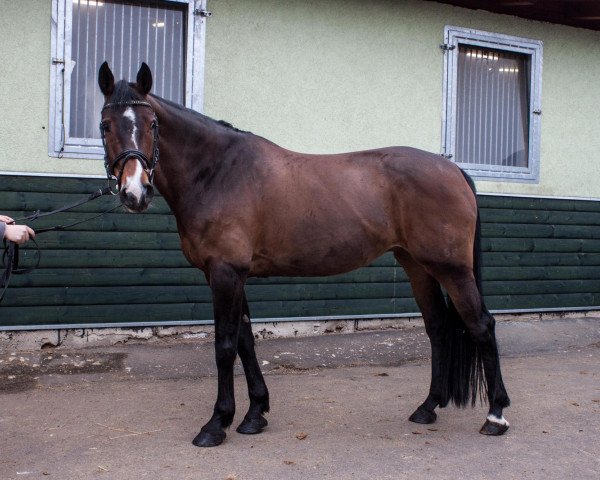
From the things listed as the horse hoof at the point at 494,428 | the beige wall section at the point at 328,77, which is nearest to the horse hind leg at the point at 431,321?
the horse hoof at the point at 494,428

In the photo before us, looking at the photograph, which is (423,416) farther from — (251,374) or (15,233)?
(15,233)

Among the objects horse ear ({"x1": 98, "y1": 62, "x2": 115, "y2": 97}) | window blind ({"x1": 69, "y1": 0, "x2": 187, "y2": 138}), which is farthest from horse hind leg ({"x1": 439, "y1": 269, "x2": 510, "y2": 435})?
window blind ({"x1": 69, "y1": 0, "x2": 187, "y2": 138})

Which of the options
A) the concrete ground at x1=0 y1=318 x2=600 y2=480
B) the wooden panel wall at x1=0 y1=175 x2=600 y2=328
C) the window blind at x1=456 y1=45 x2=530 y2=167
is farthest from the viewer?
the window blind at x1=456 y1=45 x2=530 y2=167

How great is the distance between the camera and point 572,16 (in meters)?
8.12

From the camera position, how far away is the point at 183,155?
4.10m

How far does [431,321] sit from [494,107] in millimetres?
4441

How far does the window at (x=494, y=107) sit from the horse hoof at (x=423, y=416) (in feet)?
13.0

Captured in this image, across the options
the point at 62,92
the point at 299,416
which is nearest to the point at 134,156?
the point at 299,416

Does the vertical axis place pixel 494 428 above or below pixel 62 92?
below

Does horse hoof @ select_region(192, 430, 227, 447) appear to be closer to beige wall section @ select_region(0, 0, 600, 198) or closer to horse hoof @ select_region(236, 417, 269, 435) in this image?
horse hoof @ select_region(236, 417, 269, 435)

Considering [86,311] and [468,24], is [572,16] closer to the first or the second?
[468,24]

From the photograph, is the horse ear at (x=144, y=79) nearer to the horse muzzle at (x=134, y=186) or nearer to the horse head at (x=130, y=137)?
the horse head at (x=130, y=137)

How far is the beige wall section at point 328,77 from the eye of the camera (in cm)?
600

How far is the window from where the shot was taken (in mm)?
7836
